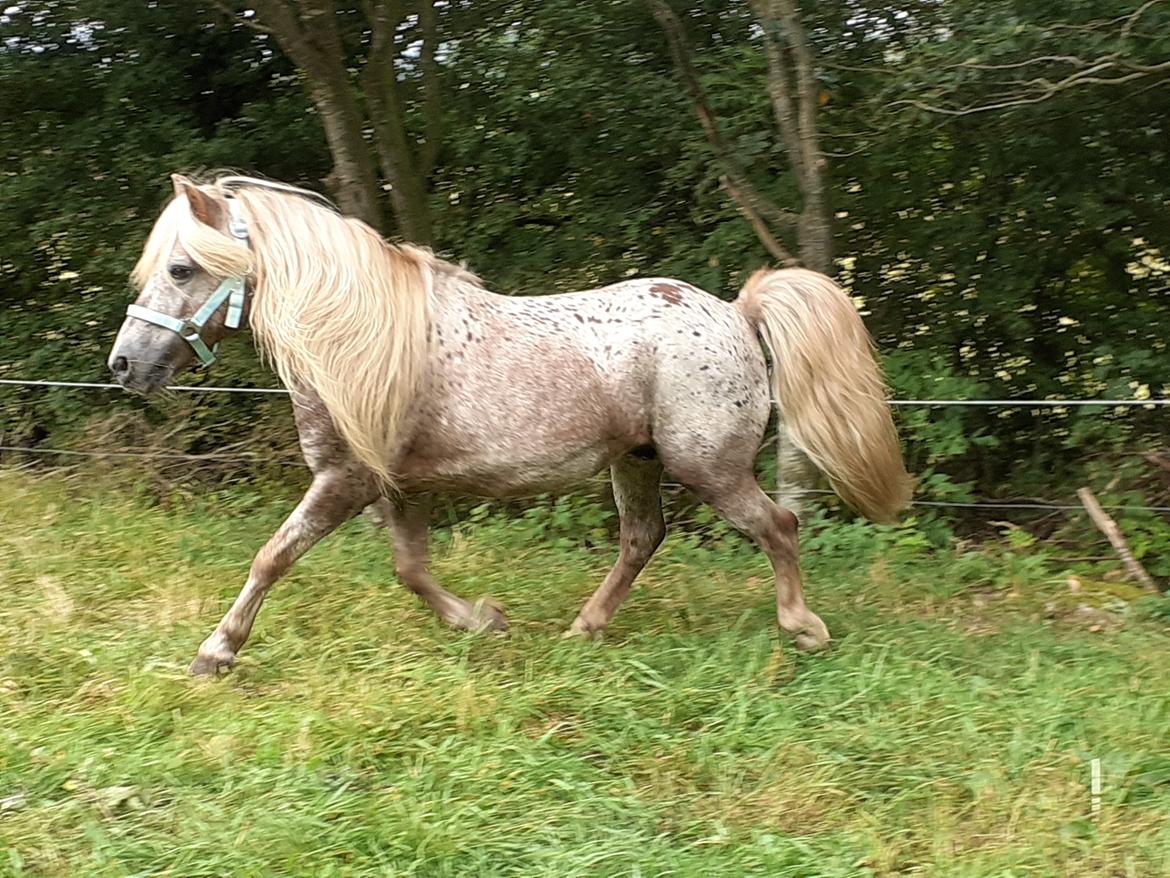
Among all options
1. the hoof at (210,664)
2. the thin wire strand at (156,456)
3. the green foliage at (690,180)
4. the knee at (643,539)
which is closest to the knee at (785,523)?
the knee at (643,539)

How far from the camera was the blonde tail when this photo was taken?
12.1ft

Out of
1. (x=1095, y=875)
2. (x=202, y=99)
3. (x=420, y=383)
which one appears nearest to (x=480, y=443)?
(x=420, y=383)

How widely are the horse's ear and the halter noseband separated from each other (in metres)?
0.06

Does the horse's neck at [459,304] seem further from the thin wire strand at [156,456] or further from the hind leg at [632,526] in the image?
the thin wire strand at [156,456]

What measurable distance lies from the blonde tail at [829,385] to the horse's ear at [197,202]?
1882mm

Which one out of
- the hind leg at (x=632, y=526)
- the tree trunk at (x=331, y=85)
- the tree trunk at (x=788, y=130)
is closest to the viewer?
the hind leg at (x=632, y=526)

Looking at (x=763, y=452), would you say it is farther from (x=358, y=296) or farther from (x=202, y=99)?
(x=202, y=99)

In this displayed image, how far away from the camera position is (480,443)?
347 centimetres

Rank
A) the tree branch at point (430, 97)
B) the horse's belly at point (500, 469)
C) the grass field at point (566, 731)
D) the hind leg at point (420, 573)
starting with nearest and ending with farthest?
1. the grass field at point (566, 731)
2. the horse's belly at point (500, 469)
3. the hind leg at point (420, 573)
4. the tree branch at point (430, 97)

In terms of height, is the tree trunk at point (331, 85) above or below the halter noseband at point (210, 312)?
above

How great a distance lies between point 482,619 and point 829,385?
1.50 meters

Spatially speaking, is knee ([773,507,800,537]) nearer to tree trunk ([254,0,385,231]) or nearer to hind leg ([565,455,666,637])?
hind leg ([565,455,666,637])

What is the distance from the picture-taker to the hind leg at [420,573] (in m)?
3.76

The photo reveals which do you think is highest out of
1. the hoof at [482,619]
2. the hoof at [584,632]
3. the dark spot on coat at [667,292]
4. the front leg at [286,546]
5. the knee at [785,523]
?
the dark spot on coat at [667,292]
